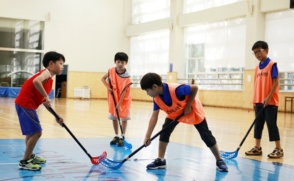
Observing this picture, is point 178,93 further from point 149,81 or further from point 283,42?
point 283,42

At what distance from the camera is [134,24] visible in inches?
1027

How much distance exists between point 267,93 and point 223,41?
14.5m

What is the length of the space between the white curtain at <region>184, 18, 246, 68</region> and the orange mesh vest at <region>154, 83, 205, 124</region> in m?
14.7

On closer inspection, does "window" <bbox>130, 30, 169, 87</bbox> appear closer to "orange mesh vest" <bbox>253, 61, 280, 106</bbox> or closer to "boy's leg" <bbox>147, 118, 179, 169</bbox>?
"orange mesh vest" <bbox>253, 61, 280, 106</bbox>

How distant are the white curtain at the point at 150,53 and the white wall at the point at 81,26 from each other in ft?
3.26

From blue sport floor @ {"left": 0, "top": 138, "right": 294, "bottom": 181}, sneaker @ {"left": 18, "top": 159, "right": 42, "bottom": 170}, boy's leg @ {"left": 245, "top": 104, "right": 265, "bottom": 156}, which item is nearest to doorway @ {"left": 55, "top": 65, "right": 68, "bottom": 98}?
blue sport floor @ {"left": 0, "top": 138, "right": 294, "bottom": 181}

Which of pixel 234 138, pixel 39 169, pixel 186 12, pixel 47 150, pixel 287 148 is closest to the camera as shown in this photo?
pixel 39 169

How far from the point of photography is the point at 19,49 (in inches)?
959

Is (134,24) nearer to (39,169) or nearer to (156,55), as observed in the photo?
(156,55)

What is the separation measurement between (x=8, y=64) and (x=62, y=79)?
11.8ft

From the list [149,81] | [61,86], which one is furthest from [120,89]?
[61,86]

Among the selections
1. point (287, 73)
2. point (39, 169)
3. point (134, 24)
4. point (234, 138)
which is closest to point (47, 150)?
point (39, 169)

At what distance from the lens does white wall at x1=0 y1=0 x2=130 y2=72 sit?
2422cm

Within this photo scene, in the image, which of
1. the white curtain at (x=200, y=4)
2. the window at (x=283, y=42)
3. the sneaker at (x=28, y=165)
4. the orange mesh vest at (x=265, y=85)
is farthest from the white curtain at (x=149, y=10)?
the sneaker at (x=28, y=165)
